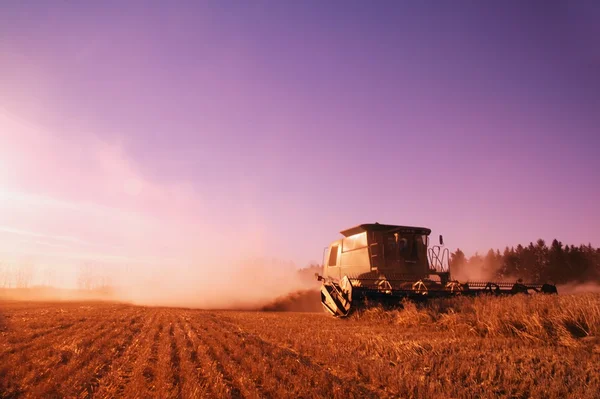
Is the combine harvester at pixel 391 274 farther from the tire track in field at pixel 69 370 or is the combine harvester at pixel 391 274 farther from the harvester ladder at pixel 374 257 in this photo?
the tire track in field at pixel 69 370

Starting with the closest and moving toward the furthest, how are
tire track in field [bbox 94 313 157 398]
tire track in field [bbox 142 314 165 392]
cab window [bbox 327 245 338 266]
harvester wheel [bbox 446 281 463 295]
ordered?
tire track in field [bbox 94 313 157 398]
tire track in field [bbox 142 314 165 392]
harvester wheel [bbox 446 281 463 295]
cab window [bbox 327 245 338 266]

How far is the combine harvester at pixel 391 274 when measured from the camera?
15.5 meters

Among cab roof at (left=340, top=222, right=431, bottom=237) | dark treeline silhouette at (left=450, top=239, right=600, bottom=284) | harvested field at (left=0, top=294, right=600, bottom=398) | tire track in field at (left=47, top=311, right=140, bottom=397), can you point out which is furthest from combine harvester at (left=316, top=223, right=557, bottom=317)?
dark treeline silhouette at (left=450, top=239, right=600, bottom=284)

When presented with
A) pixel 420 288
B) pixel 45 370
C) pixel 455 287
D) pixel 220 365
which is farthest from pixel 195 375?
pixel 455 287

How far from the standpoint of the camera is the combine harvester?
50.9 feet

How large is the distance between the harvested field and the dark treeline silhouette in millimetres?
44402

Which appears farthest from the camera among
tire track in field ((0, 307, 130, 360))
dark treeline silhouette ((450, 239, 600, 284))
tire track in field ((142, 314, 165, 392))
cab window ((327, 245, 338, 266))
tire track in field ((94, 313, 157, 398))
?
dark treeline silhouette ((450, 239, 600, 284))

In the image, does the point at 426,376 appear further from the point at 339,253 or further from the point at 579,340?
the point at 339,253

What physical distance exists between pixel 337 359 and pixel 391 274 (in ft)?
36.9

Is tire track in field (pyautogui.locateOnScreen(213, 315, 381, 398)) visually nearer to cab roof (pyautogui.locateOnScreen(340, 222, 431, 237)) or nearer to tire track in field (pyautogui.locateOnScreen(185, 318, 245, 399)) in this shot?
tire track in field (pyautogui.locateOnScreen(185, 318, 245, 399))

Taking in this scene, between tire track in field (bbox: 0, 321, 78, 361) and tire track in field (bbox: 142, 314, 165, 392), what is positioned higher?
tire track in field (bbox: 0, 321, 78, 361)

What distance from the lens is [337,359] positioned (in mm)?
7512

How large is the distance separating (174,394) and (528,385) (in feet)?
18.2

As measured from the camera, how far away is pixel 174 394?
546 centimetres
